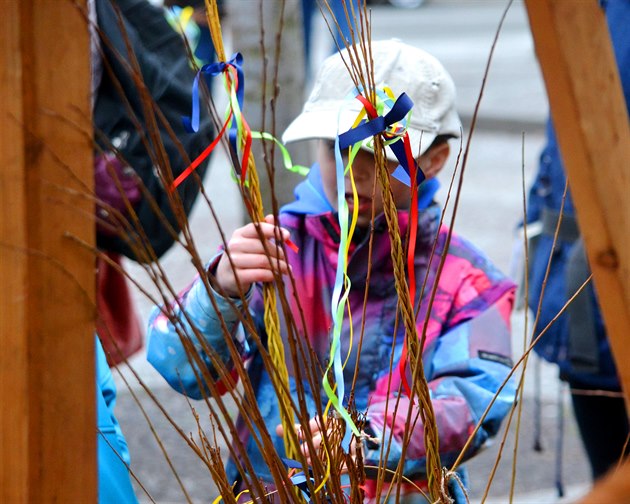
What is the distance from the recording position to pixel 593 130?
92 centimetres

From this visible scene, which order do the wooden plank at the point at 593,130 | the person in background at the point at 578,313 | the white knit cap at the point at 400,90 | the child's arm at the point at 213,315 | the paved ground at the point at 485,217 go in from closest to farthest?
the wooden plank at the point at 593,130, the child's arm at the point at 213,315, the white knit cap at the point at 400,90, the person in background at the point at 578,313, the paved ground at the point at 485,217

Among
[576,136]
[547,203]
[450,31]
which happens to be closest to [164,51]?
[547,203]

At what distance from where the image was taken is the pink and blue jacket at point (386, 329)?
1705 millimetres

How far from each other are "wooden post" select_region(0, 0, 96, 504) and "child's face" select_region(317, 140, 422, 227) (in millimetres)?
774

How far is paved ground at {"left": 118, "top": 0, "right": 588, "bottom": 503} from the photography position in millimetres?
3598

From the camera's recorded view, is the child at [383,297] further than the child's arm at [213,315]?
Yes

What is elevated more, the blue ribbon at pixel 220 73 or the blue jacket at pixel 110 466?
the blue ribbon at pixel 220 73

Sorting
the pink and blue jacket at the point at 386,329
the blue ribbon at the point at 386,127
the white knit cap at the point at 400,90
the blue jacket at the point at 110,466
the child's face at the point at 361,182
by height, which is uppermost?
the white knit cap at the point at 400,90

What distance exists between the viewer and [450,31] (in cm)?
1543

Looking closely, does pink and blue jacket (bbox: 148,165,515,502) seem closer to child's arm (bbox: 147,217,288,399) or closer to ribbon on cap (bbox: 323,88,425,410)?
child's arm (bbox: 147,217,288,399)

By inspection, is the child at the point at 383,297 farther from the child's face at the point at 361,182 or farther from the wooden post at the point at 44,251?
the wooden post at the point at 44,251

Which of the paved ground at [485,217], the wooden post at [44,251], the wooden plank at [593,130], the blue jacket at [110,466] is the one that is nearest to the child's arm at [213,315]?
the blue jacket at [110,466]

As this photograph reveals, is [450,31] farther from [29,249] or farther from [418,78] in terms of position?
[29,249]

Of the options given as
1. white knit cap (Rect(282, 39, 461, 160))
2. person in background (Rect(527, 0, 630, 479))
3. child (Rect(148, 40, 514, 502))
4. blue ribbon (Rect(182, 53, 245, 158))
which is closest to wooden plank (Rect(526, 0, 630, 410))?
blue ribbon (Rect(182, 53, 245, 158))
